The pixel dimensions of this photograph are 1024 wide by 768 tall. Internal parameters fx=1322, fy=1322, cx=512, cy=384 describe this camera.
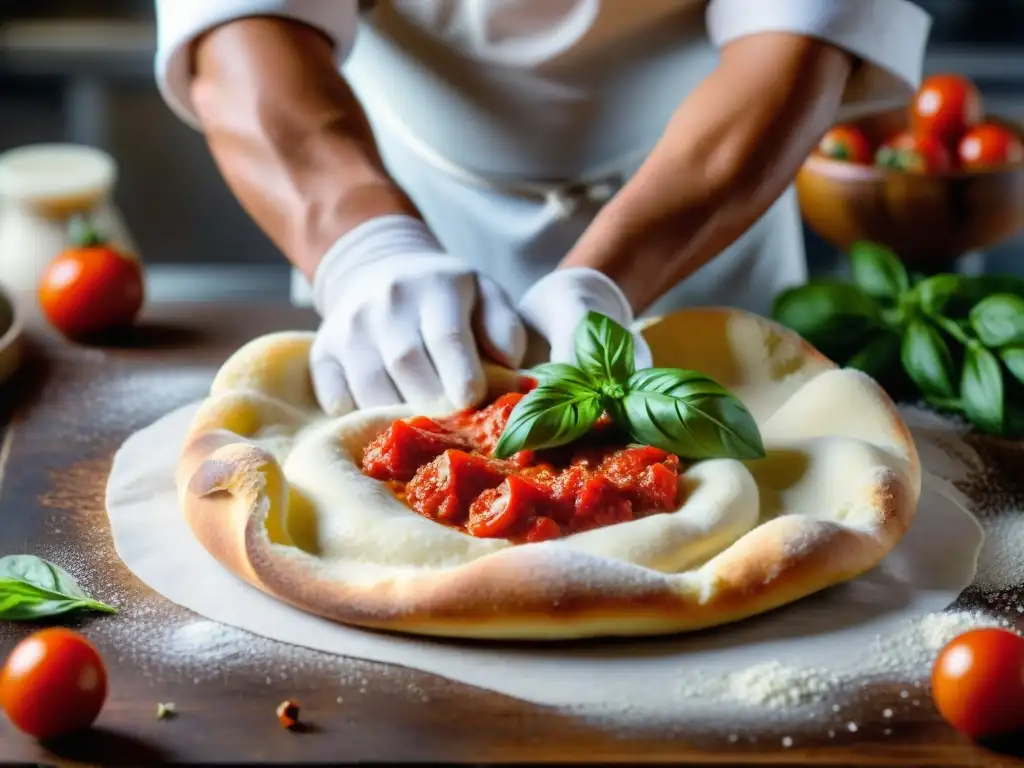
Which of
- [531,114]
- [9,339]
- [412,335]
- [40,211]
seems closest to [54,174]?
[40,211]

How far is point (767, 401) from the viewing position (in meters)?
1.96

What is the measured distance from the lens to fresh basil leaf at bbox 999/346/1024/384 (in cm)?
199

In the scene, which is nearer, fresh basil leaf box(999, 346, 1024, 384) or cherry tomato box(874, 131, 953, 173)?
fresh basil leaf box(999, 346, 1024, 384)

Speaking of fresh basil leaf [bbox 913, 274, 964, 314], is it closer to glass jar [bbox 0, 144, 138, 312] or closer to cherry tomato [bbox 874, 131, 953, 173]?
cherry tomato [bbox 874, 131, 953, 173]

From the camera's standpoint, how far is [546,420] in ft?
5.28

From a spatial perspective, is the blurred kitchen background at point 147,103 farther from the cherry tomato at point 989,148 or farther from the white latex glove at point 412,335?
the white latex glove at point 412,335

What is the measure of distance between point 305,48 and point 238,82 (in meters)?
0.12

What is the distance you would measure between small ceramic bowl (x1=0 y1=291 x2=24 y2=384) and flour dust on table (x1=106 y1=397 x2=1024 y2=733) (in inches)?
23.8

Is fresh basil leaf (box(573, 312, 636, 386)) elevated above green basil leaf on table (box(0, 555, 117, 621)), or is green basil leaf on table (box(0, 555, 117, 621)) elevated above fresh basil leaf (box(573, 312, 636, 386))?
fresh basil leaf (box(573, 312, 636, 386))

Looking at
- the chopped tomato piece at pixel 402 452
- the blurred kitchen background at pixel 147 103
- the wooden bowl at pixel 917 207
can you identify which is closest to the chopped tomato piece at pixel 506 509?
the chopped tomato piece at pixel 402 452

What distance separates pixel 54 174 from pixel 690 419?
73.0 inches

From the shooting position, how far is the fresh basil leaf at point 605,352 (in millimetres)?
1704

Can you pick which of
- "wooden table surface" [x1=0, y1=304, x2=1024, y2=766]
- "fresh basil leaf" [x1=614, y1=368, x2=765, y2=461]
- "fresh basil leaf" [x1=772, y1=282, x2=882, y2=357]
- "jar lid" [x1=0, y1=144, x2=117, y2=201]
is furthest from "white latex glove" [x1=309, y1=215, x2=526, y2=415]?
"jar lid" [x1=0, y1=144, x2=117, y2=201]

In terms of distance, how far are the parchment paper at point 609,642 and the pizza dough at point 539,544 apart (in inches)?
0.9
